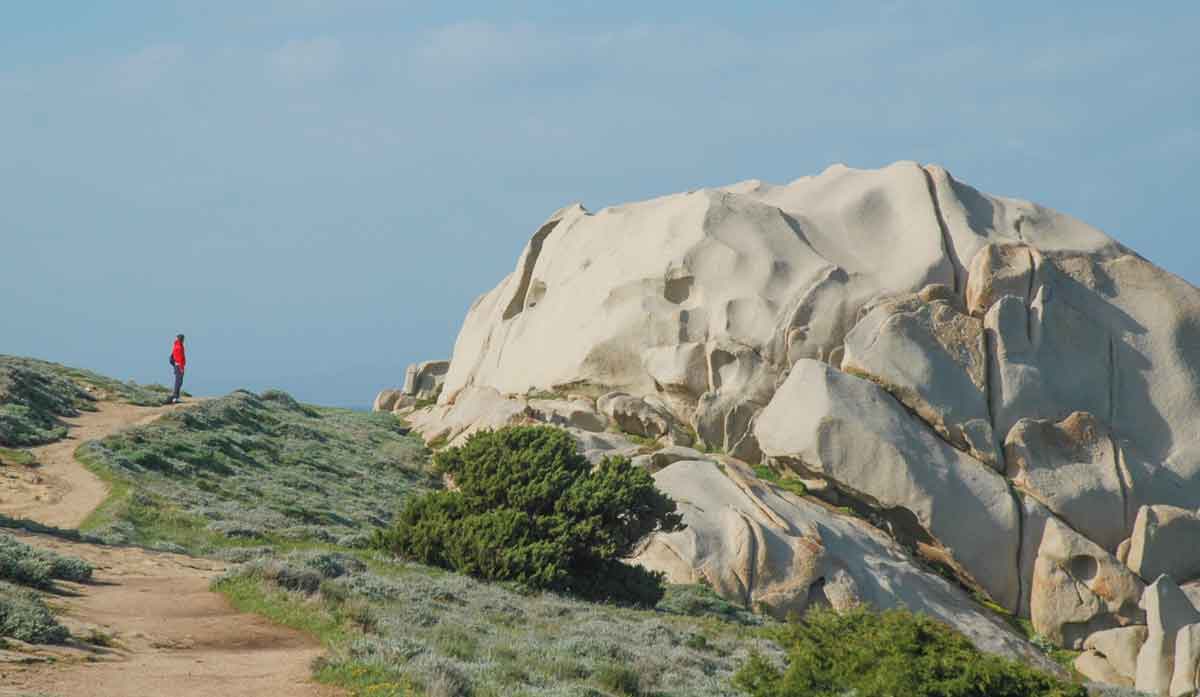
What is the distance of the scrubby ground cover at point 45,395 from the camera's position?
33219mm

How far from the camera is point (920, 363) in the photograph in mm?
37875

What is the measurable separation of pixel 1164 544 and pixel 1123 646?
18.2ft

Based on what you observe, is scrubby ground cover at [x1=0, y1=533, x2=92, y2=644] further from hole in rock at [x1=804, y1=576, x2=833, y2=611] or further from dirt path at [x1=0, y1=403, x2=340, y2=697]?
hole in rock at [x1=804, y1=576, x2=833, y2=611]

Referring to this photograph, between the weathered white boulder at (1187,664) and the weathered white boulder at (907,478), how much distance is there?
862 cm

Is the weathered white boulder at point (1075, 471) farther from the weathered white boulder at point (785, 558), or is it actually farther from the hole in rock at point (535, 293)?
the hole in rock at point (535, 293)

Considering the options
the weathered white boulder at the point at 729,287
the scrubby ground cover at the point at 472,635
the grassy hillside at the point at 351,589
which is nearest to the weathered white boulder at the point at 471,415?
the weathered white boulder at the point at 729,287

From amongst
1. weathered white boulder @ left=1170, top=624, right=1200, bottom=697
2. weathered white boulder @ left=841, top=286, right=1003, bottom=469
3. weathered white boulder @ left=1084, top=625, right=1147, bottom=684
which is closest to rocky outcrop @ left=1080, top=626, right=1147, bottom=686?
weathered white boulder @ left=1084, top=625, right=1147, bottom=684

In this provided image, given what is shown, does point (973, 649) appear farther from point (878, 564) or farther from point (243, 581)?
point (878, 564)

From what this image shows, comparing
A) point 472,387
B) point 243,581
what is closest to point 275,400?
point 472,387

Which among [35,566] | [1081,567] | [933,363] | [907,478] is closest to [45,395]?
[35,566]

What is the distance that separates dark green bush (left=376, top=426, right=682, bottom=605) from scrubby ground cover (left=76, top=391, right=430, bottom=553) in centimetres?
223

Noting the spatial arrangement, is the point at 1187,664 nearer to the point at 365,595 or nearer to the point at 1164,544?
the point at 1164,544

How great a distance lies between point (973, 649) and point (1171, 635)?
1814 cm

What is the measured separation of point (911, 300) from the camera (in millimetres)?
39625
